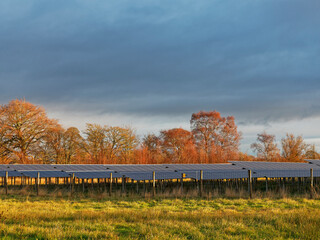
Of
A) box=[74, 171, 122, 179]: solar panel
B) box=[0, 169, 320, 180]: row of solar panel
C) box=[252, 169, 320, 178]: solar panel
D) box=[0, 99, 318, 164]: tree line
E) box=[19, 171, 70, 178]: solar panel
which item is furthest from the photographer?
box=[0, 99, 318, 164]: tree line

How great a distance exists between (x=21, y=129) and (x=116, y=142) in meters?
14.8

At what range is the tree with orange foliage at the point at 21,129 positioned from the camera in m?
48.7

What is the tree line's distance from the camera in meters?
48.6

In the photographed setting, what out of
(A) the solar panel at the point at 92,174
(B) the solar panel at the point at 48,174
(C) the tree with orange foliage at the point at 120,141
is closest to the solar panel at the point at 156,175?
(A) the solar panel at the point at 92,174

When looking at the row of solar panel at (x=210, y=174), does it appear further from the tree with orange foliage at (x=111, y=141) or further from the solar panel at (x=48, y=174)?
the tree with orange foliage at (x=111, y=141)

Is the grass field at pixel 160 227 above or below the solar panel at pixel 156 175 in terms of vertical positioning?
below

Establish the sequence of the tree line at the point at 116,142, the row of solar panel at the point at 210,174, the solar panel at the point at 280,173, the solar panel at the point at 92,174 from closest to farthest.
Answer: the row of solar panel at the point at 210,174 → the solar panel at the point at 280,173 → the solar panel at the point at 92,174 → the tree line at the point at 116,142

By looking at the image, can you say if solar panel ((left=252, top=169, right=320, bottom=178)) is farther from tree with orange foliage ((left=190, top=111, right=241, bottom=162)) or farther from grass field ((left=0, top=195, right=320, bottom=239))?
tree with orange foliage ((left=190, top=111, right=241, bottom=162))

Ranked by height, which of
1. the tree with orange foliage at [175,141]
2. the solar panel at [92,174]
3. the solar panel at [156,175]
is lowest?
the solar panel at [92,174]

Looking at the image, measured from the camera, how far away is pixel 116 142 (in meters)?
54.1

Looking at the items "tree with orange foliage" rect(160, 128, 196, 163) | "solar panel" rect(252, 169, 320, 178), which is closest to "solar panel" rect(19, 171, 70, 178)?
"solar panel" rect(252, 169, 320, 178)

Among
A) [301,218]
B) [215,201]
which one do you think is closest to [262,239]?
[301,218]

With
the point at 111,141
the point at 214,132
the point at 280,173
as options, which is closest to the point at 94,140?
the point at 111,141

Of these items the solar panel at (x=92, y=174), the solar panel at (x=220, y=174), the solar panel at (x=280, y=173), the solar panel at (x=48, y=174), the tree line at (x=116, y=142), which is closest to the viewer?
the solar panel at (x=220, y=174)
